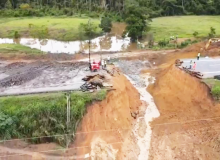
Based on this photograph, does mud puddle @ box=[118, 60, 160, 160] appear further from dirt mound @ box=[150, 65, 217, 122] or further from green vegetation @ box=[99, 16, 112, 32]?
green vegetation @ box=[99, 16, 112, 32]

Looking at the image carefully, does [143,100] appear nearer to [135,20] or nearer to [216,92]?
[216,92]

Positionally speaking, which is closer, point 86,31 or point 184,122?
point 184,122

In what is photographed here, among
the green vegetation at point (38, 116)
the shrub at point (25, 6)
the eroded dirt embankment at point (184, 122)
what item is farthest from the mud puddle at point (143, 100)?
the shrub at point (25, 6)

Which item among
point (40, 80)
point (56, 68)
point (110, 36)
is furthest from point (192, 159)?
point (110, 36)

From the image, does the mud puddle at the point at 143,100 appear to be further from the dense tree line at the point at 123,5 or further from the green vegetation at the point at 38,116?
the dense tree line at the point at 123,5

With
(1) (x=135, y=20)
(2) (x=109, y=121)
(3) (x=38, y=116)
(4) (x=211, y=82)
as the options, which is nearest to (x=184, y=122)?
(4) (x=211, y=82)

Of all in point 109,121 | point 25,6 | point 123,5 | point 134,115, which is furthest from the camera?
point 25,6
